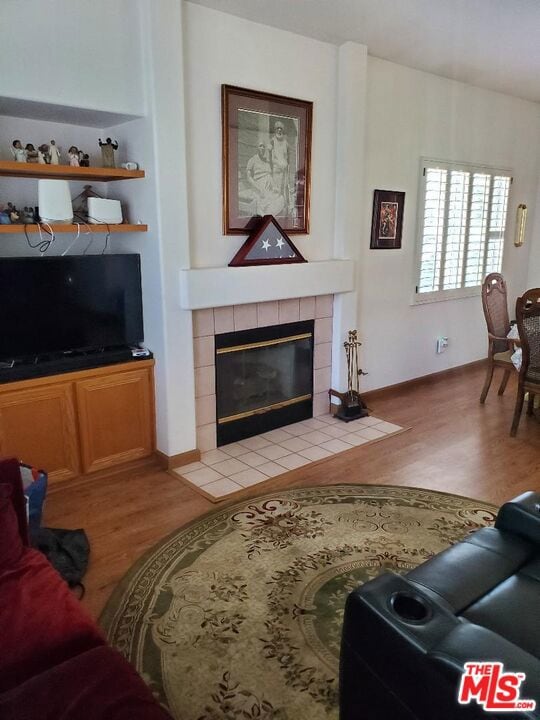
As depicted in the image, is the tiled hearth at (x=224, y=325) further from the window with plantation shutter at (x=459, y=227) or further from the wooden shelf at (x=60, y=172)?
the window with plantation shutter at (x=459, y=227)

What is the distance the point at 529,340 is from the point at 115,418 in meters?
2.87

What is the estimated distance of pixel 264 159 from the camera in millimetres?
3666

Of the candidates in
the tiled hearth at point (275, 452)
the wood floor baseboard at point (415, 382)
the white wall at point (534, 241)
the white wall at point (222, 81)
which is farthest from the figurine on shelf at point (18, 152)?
the white wall at point (534, 241)

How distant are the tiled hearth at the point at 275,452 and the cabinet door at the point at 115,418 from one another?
13.2 inches

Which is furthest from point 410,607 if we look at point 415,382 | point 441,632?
point 415,382

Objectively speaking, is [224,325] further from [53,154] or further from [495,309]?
[495,309]

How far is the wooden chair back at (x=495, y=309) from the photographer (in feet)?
15.3

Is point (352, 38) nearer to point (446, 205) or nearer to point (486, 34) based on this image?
point (486, 34)

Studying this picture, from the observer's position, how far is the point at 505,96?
17.4 ft

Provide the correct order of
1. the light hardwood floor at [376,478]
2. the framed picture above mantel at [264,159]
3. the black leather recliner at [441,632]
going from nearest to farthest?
the black leather recliner at [441,632] → the light hardwood floor at [376,478] → the framed picture above mantel at [264,159]

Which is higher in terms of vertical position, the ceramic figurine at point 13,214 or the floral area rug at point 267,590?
the ceramic figurine at point 13,214

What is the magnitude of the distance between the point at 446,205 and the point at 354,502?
3159 millimetres

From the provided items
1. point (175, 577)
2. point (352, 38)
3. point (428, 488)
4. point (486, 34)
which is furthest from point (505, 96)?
point (175, 577)

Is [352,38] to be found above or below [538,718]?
above
